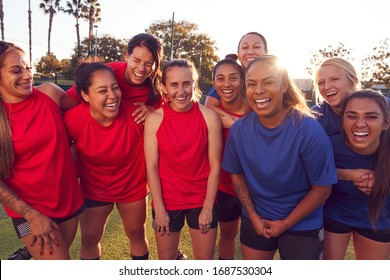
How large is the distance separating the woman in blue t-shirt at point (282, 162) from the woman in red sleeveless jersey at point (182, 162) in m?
0.31

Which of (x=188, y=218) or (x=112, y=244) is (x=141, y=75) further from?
(x=112, y=244)

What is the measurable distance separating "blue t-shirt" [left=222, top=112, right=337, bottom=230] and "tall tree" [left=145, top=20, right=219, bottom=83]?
44053 mm

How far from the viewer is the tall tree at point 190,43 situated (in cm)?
4659

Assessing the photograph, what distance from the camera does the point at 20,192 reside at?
272 cm

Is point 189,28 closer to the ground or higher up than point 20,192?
higher up

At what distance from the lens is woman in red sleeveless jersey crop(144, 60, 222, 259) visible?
2.86m

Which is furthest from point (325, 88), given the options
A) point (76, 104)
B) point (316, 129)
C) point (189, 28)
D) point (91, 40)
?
point (189, 28)

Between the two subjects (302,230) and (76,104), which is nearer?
(302,230)

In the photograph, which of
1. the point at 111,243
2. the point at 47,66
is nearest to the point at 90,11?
the point at 47,66

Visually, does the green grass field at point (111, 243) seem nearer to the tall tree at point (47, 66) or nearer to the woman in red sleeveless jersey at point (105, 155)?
the woman in red sleeveless jersey at point (105, 155)

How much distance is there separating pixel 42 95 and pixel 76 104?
1.37 feet

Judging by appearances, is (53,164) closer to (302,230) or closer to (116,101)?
(116,101)

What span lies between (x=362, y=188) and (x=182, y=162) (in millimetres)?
1462

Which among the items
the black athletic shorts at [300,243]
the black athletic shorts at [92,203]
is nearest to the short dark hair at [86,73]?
the black athletic shorts at [92,203]
